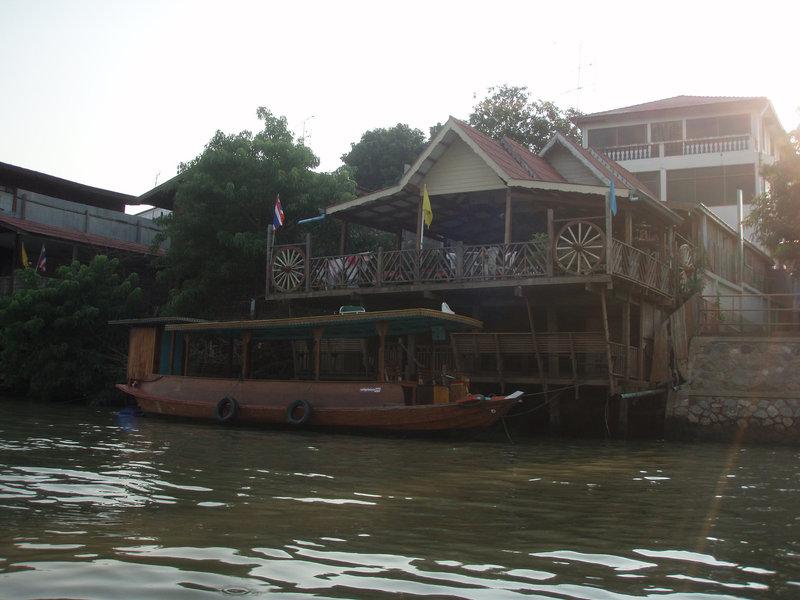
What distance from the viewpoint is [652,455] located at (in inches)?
503

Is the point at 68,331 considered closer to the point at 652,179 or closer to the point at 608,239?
the point at 608,239

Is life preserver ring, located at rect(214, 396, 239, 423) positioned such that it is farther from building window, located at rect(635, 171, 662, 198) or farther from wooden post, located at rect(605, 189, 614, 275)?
building window, located at rect(635, 171, 662, 198)

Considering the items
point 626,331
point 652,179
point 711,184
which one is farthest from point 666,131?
point 626,331

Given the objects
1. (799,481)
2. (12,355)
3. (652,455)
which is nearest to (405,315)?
(652,455)

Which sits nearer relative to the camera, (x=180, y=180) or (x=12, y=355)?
(x=12, y=355)

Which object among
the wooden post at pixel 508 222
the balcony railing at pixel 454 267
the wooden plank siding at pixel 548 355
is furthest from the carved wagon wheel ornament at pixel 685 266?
the wooden post at pixel 508 222

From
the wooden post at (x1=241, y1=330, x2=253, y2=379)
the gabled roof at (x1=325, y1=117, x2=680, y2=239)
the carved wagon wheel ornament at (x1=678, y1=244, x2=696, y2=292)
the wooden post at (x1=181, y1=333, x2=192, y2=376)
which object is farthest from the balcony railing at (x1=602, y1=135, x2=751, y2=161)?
the wooden post at (x1=181, y1=333, x2=192, y2=376)

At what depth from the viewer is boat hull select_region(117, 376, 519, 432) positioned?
46.9 feet

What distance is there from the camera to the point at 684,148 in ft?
100

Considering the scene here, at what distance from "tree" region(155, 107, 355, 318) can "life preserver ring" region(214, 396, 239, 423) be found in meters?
7.33

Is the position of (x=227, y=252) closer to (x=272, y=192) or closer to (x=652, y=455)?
(x=272, y=192)

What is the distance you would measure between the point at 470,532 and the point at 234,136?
21.4 m

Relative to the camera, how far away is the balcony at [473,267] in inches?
639

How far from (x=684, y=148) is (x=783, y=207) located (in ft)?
30.2
